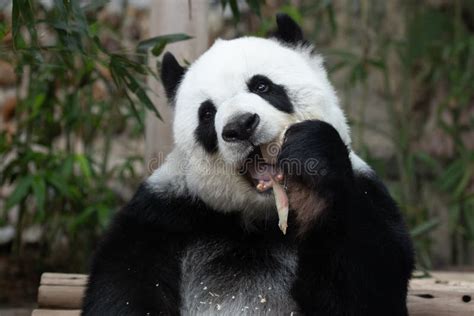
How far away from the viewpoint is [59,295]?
150 inches

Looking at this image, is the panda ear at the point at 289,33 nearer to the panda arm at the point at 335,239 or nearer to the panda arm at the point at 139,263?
the panda arm at the point at 335,239

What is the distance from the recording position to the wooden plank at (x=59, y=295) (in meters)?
3.80

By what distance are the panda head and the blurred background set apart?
0.59 m

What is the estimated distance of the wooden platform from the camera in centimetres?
346

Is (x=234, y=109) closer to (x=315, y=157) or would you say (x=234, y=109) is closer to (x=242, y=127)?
(x=242, y=127)

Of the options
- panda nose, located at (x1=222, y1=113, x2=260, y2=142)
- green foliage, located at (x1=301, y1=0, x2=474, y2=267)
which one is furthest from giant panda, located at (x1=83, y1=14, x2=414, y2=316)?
green foliage, located at (x1=301, y1=0, x2=474, y2=267)

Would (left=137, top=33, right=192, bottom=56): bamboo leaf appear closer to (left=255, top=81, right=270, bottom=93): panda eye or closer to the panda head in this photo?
the panda head

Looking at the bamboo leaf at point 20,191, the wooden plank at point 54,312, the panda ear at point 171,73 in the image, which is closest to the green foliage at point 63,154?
the bamboo leaf at point 20,191

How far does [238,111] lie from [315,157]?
1.01 ft

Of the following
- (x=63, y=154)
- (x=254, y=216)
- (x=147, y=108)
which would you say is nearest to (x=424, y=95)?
(x=63, y=154)

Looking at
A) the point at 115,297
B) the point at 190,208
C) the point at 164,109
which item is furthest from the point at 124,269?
the point at 164,109

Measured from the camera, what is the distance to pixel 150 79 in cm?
450

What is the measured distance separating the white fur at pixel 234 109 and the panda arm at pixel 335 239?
0.18m

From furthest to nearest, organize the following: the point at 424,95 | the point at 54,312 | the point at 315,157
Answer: the point at 424,95
the point at 54,312
the point at 315,157
